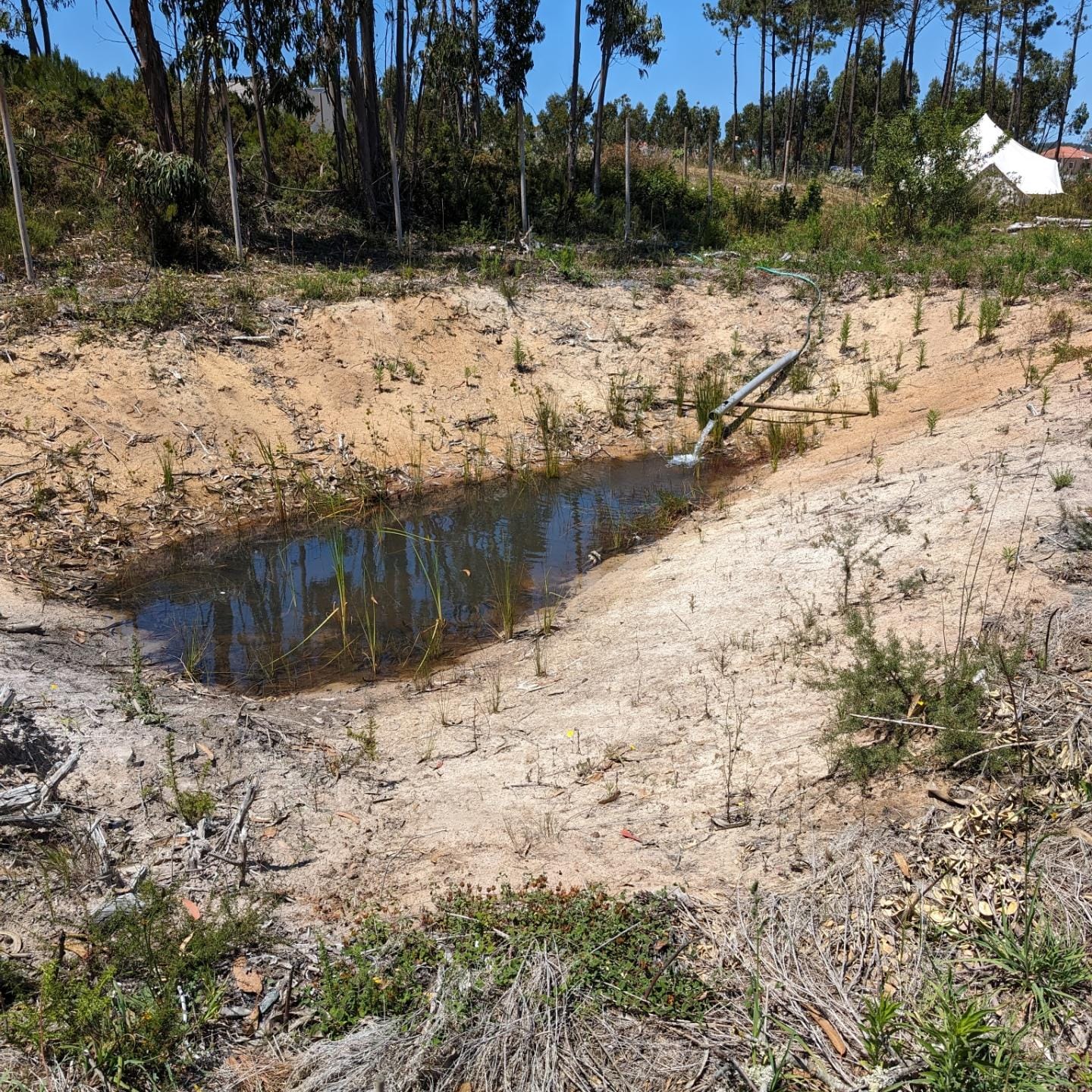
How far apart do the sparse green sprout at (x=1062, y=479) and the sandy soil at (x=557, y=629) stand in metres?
0.07

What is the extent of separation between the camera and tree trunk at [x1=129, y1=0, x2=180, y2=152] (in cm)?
1279

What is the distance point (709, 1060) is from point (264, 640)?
4.93m

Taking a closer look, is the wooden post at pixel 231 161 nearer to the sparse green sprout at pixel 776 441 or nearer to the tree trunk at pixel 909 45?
the sparse green sprout at pixel 776 441

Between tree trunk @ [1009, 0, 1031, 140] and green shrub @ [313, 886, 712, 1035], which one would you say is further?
tree trunk @ [1009, 0, 1031, 140]

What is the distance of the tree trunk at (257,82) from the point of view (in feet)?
44.6

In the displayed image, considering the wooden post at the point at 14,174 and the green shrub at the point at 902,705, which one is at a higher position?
the wooden post at the point at 14,174

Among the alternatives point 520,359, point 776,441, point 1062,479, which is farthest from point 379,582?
point 520,359

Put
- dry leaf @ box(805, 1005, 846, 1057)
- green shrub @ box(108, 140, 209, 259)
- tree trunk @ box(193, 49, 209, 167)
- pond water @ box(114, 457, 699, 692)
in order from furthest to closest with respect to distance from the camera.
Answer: tree trunk @ box(193, 49, 209, 167) < green shrub @ box(108, 140, 209, 259) < pond water @ box(114, 457, 699, 692) < dry leaf @ box(805, 1005, 846, 1057)

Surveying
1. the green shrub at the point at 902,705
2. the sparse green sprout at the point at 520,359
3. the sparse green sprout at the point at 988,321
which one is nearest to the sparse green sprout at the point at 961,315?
the sparse green sprout at the point at 988,321

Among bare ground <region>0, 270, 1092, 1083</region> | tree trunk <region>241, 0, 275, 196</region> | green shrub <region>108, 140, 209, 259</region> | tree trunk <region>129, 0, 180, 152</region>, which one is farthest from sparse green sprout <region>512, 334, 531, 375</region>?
tree trunk <region>241, 0, 275, 196</region>

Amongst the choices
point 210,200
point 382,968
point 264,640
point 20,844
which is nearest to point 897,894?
point 382,968

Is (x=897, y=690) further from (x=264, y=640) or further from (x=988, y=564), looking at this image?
(x=264, y=640)

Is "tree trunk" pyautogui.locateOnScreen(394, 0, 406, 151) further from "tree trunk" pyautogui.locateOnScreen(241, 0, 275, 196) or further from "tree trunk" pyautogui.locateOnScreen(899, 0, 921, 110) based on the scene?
"tree trunk" pyautogui.locateOnScreen(899, 0, 921, 110)

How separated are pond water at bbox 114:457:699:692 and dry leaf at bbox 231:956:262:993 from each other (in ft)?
10.3
